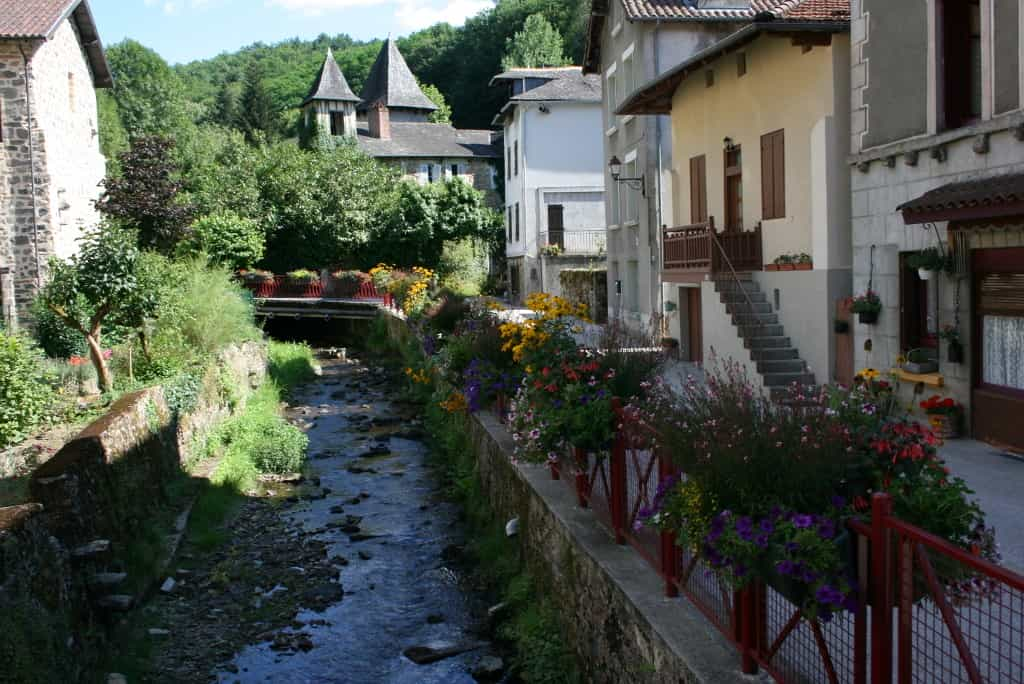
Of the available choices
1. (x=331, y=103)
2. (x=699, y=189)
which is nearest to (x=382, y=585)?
(x=699, y=189)

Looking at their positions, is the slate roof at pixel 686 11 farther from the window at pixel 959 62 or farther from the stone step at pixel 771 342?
the window at pixel 959 62

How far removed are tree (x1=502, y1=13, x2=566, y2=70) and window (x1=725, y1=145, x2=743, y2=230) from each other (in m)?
53.7

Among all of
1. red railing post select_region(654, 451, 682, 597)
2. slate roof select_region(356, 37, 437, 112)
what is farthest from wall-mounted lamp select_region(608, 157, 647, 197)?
slate roof select_region(356, 37, 437, 112)

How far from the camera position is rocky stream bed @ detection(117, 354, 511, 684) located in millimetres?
8758

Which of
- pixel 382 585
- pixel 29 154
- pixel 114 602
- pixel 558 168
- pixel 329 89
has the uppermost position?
pixel 329 89

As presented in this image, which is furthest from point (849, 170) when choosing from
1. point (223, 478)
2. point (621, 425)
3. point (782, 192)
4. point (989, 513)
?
point (223, 478)

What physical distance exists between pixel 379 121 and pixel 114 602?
59164mm

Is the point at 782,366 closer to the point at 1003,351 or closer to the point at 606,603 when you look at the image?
the point at 1003,351

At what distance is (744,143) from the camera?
56.3 feet

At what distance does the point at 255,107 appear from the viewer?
7206cm

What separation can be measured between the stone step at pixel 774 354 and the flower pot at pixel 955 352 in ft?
13.5

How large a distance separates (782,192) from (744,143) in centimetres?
168

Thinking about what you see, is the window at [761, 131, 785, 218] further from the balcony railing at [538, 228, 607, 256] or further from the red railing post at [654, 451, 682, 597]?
the balcony railing at [538, 228, 607, 256]

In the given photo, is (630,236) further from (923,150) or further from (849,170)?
(923,150)
